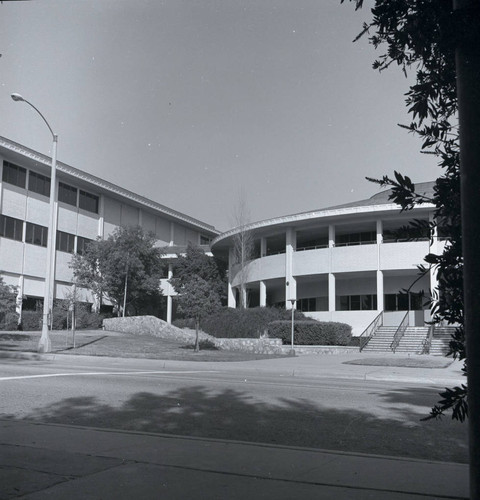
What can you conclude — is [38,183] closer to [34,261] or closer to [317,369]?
[34,261]

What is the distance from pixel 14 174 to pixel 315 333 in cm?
2486

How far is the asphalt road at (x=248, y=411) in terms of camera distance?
7613 mm

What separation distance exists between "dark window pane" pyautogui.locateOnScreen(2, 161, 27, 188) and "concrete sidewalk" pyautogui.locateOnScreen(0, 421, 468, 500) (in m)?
41.0

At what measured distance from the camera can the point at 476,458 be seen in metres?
2.76

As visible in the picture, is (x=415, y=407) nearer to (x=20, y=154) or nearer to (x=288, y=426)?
(x=288, y=426)

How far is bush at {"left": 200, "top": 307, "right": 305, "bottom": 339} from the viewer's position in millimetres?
38625

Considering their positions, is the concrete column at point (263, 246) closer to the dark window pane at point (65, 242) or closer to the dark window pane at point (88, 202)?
the dark window pane at point (65, 242)

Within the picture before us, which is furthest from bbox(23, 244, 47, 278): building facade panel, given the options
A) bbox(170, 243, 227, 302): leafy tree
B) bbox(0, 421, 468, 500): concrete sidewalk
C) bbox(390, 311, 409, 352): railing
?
bbox(0, 421, 468, 500): concrete sidewalk

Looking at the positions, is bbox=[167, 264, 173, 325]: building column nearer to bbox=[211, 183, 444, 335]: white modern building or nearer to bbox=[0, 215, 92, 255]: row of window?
bbox=[0, 215, 92, 255]: row of window

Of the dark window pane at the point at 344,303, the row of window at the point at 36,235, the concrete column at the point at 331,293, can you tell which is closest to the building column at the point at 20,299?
the row of window at the point at 36,235

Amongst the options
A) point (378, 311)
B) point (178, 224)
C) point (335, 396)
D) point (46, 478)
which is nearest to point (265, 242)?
point (378, 311)

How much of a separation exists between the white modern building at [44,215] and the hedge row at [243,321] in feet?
42.4

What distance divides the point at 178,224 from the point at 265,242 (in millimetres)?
21619

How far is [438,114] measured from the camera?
4.10 metres
